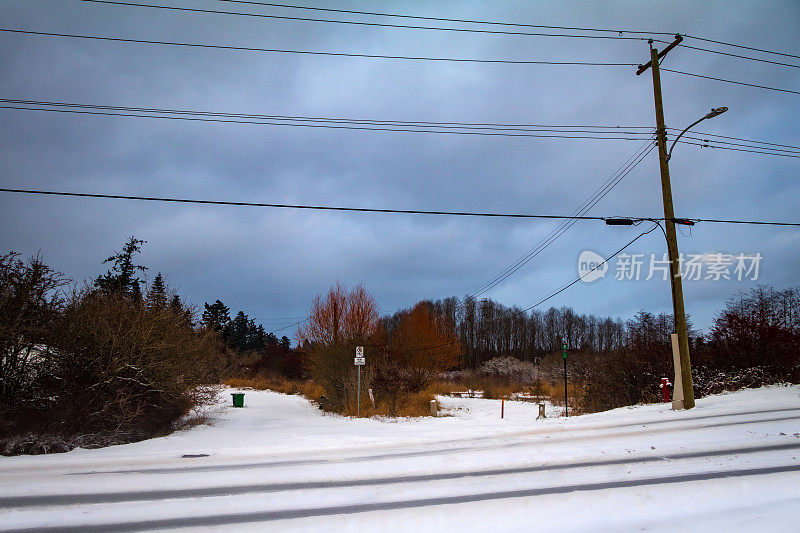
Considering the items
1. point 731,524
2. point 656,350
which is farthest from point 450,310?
point 731,524

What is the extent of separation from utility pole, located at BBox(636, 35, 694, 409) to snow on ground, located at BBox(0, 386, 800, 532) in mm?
1990

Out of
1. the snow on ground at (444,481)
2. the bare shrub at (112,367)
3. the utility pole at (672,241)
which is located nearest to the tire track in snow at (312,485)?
the snow on ground at (444,481)

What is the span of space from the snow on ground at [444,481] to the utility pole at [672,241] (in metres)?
1.99

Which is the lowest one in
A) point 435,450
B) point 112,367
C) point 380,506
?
point 435,450

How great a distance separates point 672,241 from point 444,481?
12321mm

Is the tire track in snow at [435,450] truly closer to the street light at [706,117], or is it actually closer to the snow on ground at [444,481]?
the snow on ground at [444,481]

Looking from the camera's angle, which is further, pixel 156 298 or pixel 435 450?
pixel 156 298

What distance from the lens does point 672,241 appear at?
1636 centimetres

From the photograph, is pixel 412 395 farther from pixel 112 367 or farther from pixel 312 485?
pixel 312 485

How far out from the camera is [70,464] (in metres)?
10.9

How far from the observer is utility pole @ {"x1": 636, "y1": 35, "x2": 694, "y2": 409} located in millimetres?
15891

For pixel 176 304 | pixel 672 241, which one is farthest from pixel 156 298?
pixel 672 241

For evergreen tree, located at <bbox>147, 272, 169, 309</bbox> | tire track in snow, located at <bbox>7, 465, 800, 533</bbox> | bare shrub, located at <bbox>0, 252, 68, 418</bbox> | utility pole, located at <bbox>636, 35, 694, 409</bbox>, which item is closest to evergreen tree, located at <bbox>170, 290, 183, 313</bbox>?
evergreen tree, located at <bbox>147, 272, 169, 309</bbox>

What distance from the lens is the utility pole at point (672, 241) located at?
15.9 m
